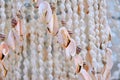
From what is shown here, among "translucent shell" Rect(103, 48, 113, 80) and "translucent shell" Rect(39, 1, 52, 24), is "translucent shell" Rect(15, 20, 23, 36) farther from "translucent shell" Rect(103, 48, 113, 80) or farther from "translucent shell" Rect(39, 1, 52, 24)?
"translucent shell" Rect(103, 48, 113, 80)

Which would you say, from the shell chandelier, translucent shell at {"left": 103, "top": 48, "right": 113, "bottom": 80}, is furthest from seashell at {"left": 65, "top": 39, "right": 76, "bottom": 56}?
translucent shell at {"left": 103, "top": 48, "right": 113, "bottom": 80}

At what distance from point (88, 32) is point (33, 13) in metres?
0.15

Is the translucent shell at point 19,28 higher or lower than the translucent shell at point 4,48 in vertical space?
higher

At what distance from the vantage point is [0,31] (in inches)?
24.8

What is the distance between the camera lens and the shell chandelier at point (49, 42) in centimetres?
62

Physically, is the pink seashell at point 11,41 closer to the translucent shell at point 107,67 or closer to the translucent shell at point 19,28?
the translucent shell at point 19,28

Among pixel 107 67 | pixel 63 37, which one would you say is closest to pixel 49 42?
pixel 63 37

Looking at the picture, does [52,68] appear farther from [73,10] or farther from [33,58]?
[73,10]

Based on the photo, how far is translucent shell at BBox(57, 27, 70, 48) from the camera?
24.5 inches

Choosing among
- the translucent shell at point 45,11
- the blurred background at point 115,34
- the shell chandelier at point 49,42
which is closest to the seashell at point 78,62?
the shell chandelier at point 49,42

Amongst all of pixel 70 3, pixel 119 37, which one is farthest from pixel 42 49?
pixel 119 37

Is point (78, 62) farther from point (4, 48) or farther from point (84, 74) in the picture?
point (4, 48)

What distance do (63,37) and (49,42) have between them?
39mm

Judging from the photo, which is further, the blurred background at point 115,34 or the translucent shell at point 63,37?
the blurred background at point 115,34
